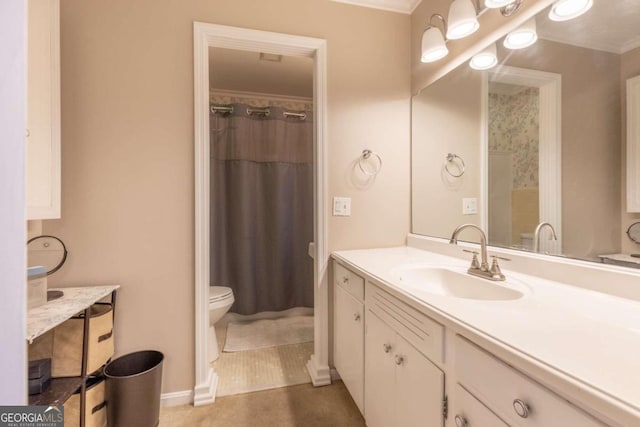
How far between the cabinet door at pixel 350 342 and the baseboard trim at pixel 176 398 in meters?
0.86

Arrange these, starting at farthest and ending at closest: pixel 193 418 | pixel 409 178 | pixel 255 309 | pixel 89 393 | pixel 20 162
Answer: pixel 255 309
pixel 409 178
pixel 193 418
pixel 89 393
pixel 20 162

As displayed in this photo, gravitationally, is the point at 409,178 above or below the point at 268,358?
above

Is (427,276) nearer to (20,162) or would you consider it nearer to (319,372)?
(319,372)

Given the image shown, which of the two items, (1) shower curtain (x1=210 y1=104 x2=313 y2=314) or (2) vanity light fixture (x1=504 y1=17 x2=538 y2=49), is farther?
(1) shower curtain (x1=210 y1=104 x2=313 y2=314)

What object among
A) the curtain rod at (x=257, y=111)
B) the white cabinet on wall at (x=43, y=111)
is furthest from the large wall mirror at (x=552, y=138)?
the white cabinet on wall at (x=43, y=111)

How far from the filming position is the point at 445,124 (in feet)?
5.56

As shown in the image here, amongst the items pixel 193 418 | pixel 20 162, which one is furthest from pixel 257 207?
pixel 20 162

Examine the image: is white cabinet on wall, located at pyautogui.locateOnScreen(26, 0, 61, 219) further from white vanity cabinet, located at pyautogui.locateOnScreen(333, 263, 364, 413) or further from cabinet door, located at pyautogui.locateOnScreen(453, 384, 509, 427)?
cabinet door, located at pyautogui.locateOnScreen(453, 384, 509, 427)

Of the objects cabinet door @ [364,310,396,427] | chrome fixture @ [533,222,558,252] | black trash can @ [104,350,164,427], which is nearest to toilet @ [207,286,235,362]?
black trash can @ [104,350,164,427]

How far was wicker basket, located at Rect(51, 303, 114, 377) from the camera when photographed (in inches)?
46.2

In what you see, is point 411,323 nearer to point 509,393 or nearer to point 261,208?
point 509,393

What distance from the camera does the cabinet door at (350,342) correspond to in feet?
4.32

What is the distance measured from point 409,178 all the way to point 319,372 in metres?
1.39

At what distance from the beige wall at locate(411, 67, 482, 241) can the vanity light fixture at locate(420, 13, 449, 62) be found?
5.4 inches
